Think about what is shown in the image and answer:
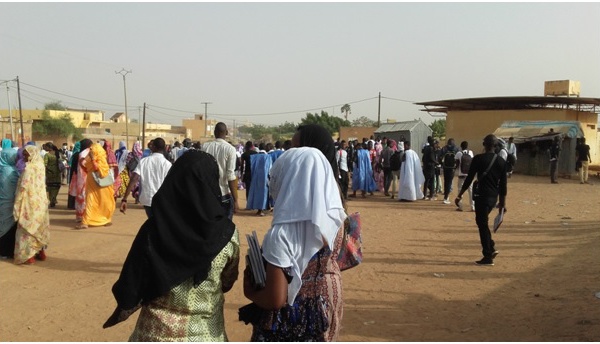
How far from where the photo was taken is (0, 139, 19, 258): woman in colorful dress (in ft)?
23.6

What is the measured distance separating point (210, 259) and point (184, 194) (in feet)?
1.04

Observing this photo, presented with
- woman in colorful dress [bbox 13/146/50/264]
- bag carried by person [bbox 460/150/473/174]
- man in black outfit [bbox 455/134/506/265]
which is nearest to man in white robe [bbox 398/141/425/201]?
bag carried by person [bbox 460/150/473/174]

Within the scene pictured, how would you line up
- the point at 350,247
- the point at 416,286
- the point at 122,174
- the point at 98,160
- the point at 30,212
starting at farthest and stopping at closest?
1. the point at 122,174
2. the point at 98,160
3. the point at 30,212
4. the point at 416,286
5. the point at 350,247

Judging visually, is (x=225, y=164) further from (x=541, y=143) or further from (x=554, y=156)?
(x=541, y=143)

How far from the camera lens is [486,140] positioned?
7.26m

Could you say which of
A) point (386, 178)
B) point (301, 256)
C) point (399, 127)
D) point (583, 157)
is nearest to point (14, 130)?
point (399, 127)

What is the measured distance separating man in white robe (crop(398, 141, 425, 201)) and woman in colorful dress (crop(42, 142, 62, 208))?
8791mm

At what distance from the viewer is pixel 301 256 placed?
7.65 ft

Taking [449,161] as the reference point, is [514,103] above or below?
above

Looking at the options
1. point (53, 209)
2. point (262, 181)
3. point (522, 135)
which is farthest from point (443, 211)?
point (522, 135)

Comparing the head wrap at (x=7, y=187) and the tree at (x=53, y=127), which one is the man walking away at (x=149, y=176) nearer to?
the head wrap at (x=7, y=187)

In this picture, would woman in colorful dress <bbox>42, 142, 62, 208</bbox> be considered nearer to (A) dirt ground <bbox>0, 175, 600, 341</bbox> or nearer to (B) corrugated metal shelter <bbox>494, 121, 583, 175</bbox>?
(A) dirt ground <bbox>0, 175, 600, 341</bbox>

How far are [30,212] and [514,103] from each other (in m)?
27.3

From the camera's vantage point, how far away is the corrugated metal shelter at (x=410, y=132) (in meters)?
28.2
